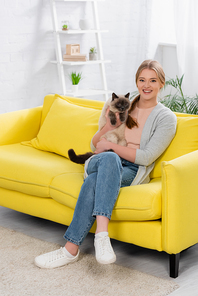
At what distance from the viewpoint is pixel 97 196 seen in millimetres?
2037

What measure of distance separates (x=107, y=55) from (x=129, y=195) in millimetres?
3150

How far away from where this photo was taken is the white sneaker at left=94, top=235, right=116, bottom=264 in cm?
194

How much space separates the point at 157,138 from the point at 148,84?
0.99 ft

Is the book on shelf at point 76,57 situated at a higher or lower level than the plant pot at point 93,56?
higher

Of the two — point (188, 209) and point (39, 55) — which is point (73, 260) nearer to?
point (188, 209)

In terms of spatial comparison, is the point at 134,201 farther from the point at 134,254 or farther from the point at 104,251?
the point at 134,254

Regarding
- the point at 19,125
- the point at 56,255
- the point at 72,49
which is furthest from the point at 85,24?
the point at 56,255

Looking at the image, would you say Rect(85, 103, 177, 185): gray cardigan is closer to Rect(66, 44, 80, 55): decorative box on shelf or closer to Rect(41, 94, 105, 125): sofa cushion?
Rect(41, 94, 105, 125): sofa cushion

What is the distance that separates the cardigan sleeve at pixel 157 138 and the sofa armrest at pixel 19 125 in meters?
1.20

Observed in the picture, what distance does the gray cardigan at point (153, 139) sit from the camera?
2.22m

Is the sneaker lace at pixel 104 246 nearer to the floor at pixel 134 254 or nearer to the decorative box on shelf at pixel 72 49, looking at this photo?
the floor at pixel 134 254

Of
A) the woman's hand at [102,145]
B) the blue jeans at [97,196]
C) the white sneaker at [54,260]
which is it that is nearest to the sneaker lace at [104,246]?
the blue jeans at [97,196]

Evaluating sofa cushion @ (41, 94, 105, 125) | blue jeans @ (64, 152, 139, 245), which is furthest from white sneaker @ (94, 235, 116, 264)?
sofa cushion @ (41, 94, 105, 125)

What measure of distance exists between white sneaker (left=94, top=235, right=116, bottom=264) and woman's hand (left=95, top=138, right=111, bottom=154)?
20.8 inches
